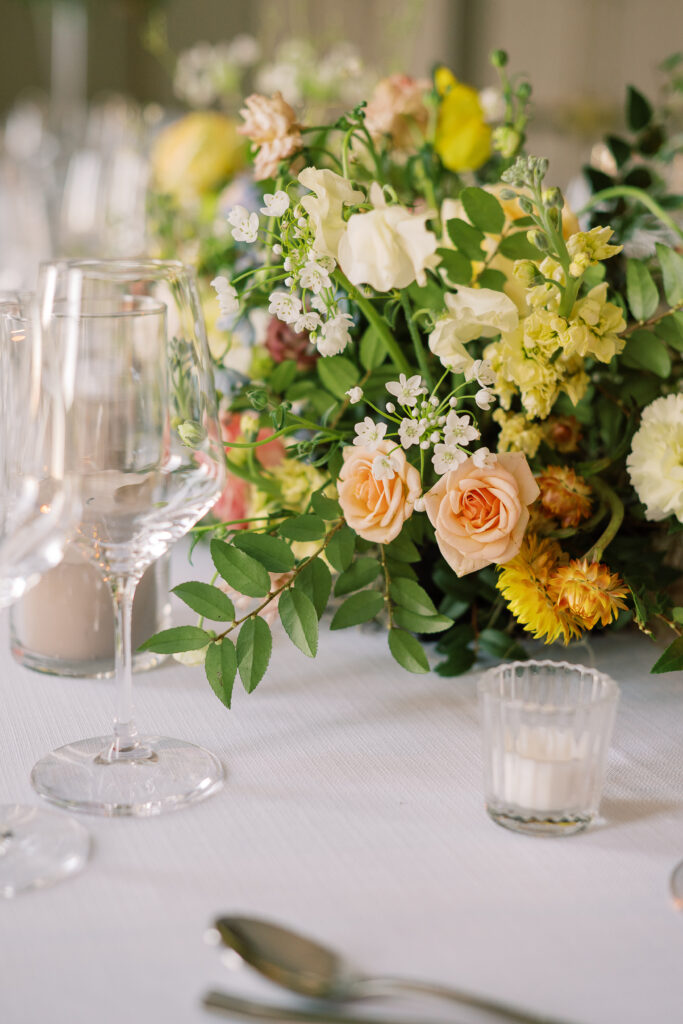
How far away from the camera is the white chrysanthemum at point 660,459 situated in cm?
74

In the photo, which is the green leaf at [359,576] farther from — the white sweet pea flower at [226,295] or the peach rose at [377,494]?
the white sweet pea flower at [226,295]

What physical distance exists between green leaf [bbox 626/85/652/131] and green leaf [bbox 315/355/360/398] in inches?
16.6

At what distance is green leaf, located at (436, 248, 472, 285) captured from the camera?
780 mm

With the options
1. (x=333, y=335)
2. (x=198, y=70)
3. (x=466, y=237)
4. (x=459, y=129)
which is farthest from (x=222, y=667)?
(x=198, y=70)

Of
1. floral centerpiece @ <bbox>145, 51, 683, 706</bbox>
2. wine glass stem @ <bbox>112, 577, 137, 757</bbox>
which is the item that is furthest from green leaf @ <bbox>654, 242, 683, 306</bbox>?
wine glass stem @ <bbox>112, 577, 137, 757</bbox>

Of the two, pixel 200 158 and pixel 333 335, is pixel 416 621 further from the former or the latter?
pixel 200 158

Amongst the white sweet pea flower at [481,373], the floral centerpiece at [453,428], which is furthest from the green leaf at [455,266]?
the white sweet pea flower at [481,373]

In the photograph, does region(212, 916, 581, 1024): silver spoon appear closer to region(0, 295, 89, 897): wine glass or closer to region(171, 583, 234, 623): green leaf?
region(0, 295, 89, 897): wine glass

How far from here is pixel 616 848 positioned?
0.58m

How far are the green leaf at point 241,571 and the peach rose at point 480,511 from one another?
4.9 inches

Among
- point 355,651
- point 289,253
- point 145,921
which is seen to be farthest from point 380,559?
point 145,921

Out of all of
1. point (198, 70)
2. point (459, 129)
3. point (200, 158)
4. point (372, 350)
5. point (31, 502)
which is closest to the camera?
point (31, 502)

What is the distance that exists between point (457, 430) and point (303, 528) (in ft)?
A: 0.45

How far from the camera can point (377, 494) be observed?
72 centimetres
